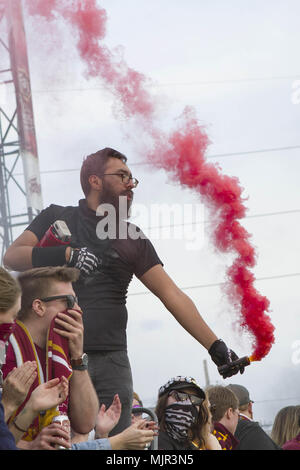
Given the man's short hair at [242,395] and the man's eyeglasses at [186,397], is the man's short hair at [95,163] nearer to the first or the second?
the man's eyeglasses at [186,397]

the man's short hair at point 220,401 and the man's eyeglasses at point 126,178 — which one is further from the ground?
the man's eyeglasses at point 126,178

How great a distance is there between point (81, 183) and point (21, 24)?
1099 cm

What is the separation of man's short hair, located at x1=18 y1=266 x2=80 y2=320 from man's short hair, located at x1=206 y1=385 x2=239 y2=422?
7.03 ft

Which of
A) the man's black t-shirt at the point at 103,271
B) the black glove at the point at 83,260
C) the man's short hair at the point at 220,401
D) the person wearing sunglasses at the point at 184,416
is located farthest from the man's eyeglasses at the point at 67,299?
the man's short hair at the point at 220,401

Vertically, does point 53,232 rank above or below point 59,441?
above

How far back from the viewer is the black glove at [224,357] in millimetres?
4207

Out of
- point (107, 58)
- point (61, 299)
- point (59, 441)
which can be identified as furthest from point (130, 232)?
point (107, 58)

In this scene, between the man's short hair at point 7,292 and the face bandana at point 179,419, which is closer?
the man's short hair at point 7,292

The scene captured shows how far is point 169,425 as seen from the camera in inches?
164

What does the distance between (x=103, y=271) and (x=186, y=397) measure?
35.5 inches

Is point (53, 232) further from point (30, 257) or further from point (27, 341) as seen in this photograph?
point (27, 341)

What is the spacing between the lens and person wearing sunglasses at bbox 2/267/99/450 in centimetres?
308

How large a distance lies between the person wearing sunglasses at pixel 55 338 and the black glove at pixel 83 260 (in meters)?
0.30
